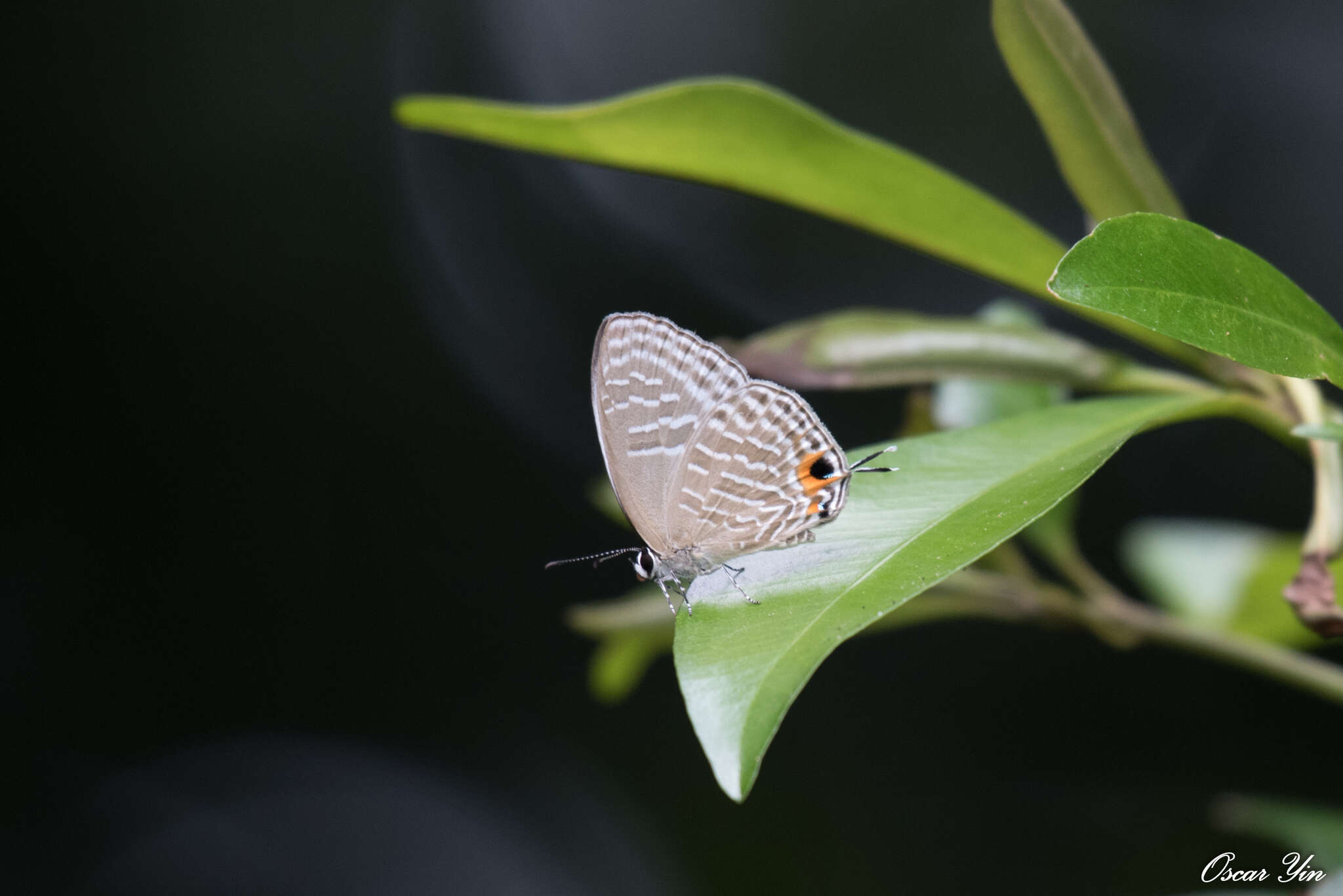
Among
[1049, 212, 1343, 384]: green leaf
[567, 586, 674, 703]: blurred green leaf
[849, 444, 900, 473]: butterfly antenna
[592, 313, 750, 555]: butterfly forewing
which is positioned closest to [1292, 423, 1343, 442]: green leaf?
[1049, 212, 1343, 384]: green leaf

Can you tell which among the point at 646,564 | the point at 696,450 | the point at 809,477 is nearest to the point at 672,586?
the point at 646,564

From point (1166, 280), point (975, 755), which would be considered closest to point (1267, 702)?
point (975, 755)

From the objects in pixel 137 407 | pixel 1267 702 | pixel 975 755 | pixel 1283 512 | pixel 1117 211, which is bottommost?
pixel 975 755

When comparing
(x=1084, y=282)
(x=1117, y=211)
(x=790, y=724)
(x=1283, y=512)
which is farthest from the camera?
(x=790, y=724)

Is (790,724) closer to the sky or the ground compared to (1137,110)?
closer to the ground

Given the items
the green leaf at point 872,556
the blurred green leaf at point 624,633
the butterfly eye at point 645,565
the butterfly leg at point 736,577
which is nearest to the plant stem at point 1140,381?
the green leaf at point 872,556

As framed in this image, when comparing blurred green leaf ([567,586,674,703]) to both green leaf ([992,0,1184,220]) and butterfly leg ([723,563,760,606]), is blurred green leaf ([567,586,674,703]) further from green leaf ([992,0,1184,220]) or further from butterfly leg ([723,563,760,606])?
green leaf ([992,0,1184,220])

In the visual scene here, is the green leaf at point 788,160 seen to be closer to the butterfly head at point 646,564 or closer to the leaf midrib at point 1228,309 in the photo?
the leaf midrib at point 1228,309

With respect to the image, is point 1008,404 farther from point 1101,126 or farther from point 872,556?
point 872,556

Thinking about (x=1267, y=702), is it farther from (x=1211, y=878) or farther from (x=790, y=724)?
(x=1211, y=878)
